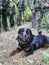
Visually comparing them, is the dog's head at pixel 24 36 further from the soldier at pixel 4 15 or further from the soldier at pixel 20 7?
the soldier at pixel 20 7

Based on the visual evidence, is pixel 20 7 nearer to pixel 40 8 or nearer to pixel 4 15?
pixel 4 15

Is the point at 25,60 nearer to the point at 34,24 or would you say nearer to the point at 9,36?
the point at 9,36

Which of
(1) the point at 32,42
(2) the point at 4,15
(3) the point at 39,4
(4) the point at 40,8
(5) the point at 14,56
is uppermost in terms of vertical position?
(3) the point at 39,4

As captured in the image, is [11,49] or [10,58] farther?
[11,49]

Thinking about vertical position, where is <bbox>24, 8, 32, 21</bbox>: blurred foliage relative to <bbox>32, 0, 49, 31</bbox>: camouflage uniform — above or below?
below

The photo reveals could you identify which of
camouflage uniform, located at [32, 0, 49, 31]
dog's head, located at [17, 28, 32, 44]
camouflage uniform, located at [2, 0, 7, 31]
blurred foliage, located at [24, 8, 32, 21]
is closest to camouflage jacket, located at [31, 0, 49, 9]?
camouflage uniform, located at [32, 0, 49, 31]

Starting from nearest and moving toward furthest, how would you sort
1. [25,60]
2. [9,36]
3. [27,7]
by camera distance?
1. [25,60]
2. [9,36]
3. [27,7]

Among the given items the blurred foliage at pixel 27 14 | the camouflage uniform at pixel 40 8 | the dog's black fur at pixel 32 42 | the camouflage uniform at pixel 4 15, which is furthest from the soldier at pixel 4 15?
the dog's black fur at pixel 32 42

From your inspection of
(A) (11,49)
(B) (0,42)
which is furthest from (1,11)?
(A) (11,49)

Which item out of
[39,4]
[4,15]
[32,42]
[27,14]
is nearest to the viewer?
[32,42]

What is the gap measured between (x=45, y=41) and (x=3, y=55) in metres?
1.07

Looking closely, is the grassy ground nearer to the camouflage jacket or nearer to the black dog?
the black dog

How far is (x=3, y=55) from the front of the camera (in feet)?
15.5

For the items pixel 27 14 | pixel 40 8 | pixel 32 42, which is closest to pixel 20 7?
pixel 27 14
